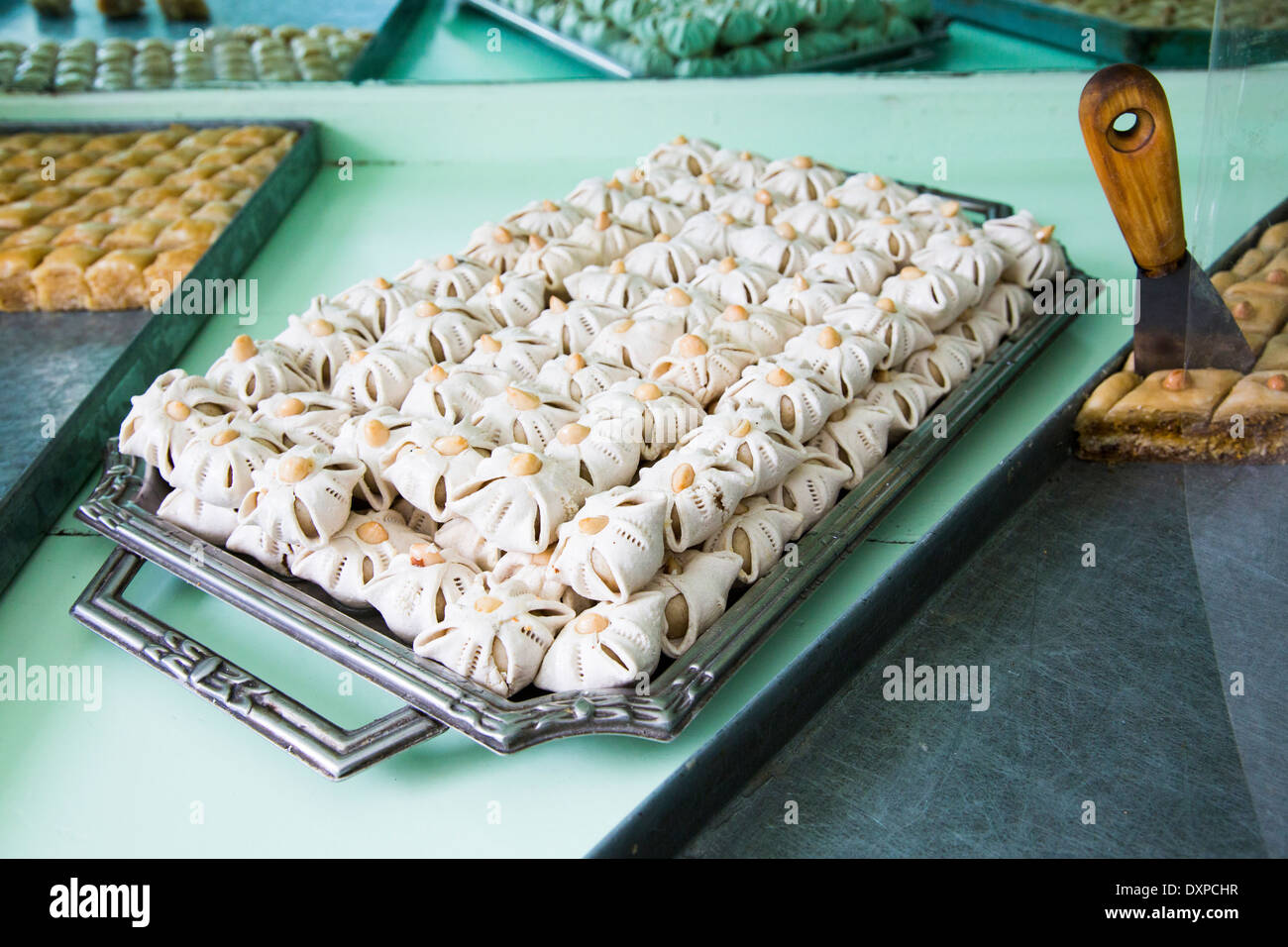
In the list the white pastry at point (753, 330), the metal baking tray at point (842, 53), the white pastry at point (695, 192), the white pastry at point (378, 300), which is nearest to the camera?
the white pastry at point (753, 330)

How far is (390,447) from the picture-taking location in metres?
1.54

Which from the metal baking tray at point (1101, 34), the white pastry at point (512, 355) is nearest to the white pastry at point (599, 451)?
the white pastry at point (512, 355)

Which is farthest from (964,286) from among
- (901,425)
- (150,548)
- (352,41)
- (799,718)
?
(352,41)

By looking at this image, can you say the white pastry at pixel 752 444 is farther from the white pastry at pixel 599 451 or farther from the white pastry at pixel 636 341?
the white pastry at pixel 636 341

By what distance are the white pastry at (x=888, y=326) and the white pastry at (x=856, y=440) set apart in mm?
131

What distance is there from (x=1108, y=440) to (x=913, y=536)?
0.38m

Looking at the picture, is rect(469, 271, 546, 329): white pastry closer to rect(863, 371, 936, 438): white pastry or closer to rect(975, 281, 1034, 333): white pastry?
rect(863, 371, 936, 438): white pastry

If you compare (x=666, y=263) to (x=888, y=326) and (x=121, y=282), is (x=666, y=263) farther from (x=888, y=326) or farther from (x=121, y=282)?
(x=121, y=282)

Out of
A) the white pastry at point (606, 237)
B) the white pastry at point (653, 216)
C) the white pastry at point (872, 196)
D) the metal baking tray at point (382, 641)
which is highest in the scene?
the white pastry at point (872, 196)

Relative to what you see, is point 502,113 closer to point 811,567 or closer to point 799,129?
point 799,129

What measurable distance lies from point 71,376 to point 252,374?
64cm

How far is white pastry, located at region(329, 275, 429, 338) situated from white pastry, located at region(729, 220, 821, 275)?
23.1 inches

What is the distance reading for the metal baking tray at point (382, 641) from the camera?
1.26 m

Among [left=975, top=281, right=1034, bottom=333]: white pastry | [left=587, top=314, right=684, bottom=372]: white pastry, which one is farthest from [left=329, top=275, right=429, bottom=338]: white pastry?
[left=975, top=281, right=1034, bottom=333]: white pastry
